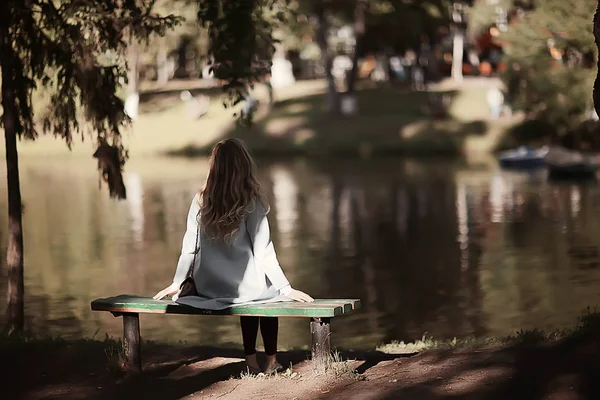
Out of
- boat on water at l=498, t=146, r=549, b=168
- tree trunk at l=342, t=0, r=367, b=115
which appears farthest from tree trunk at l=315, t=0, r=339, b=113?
boat on water at l=498, t=146, r=549, b=168

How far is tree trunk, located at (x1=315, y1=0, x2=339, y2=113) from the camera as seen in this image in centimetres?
5997

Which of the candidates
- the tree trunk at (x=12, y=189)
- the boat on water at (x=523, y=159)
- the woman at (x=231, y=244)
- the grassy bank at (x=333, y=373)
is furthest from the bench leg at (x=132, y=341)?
the boat on water at (x=523, y=159)

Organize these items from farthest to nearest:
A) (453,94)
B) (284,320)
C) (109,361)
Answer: (453,94)
(284,320)
(109,361)

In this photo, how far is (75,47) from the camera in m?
12.4

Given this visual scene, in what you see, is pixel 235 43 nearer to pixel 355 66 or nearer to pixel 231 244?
pixel 231 244

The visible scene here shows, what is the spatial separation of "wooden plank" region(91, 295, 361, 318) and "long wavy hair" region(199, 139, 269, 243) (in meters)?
0.56

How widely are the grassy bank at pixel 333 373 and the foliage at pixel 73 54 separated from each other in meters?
2.78

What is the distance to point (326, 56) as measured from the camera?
5994cm

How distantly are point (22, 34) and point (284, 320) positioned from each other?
5.89m

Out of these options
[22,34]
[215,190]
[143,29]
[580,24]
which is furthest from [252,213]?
[580,24]

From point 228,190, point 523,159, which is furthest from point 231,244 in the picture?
point 523,159

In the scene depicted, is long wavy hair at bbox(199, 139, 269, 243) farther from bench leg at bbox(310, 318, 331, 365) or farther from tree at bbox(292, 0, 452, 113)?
tree at bbox(292, 0, 452, 113)

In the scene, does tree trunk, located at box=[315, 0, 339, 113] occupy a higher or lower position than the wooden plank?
higher

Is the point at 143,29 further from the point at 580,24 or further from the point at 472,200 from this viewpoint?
the point at 580,24
